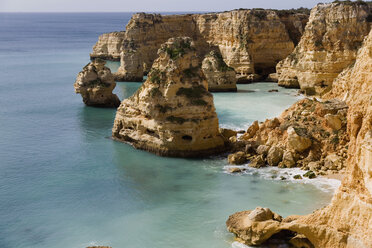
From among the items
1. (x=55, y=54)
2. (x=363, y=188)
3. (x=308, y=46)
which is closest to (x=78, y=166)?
(x=363, y=188)

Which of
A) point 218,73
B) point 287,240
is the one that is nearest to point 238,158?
point 287,240

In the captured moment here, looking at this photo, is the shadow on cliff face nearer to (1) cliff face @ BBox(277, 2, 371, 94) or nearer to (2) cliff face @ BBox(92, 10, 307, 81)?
(1) cliff face @ BBox(277, 2, 371, 94)

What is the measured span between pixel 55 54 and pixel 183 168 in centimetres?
7146

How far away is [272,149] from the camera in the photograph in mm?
25188

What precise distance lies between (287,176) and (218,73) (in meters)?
28.1

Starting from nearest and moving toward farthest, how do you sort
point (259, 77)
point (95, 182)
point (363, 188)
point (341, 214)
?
point (363, 188)
point (341, 214)
point (95, 182)
point (259, 77)

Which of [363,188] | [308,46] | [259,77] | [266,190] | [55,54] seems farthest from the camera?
[55,54]

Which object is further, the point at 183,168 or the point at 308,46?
the point at 308,46

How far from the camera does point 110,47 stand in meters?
86.2

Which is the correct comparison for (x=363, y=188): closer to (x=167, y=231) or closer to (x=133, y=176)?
(x=167, y=231)

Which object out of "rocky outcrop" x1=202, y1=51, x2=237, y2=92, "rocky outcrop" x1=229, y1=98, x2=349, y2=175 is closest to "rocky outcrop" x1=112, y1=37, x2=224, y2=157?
"rocky outcrop" x1=229, y1=98, x2=349, y2=175

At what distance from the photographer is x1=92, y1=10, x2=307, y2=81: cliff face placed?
5784 cm

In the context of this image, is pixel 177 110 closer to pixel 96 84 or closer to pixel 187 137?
pixel 187 137

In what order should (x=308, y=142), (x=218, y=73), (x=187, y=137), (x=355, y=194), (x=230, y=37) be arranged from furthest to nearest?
(x=230, y=37), (x=218, y=73), (x=187, y=137), (x=308, y=142), (x=355, y=194)
